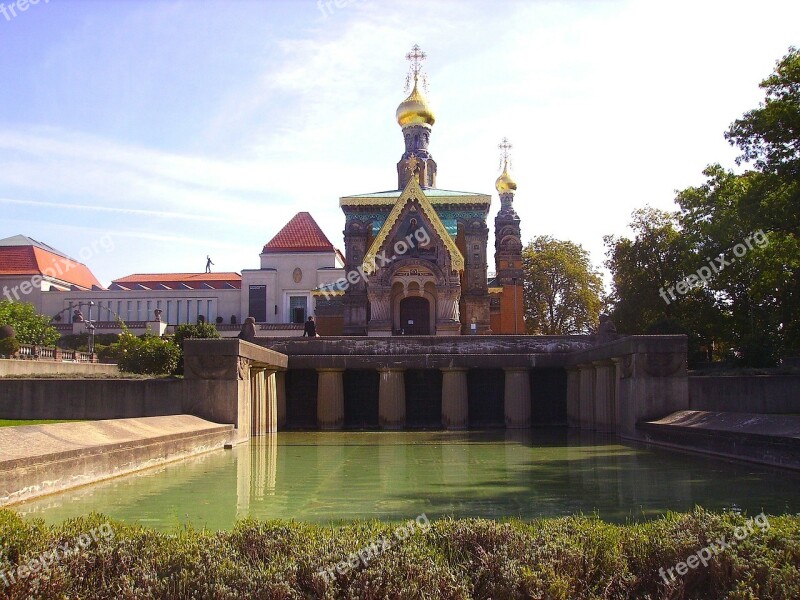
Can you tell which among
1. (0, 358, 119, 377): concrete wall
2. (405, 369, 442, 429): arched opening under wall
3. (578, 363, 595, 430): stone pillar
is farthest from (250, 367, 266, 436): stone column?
(578, 363, 595, 430): stone pillar

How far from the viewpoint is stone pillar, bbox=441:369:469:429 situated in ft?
112

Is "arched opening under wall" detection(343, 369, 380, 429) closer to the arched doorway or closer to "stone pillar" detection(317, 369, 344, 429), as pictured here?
"stone pillar" detection(317, 369, 344, 429)

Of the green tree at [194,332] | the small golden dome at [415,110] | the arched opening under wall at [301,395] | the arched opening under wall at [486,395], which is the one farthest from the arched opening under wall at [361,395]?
the small golden dome at [415,110]

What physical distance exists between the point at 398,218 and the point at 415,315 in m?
6.36

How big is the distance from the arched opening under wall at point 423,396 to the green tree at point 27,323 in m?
37.2

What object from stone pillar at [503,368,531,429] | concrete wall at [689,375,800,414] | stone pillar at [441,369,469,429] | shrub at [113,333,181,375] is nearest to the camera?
concrete wall at [689,375,800,414]

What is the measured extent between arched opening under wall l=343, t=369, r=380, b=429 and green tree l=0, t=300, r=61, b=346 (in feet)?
117

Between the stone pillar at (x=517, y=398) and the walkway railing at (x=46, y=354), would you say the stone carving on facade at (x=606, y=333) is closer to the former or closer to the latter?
the stone pillar at (x=517, y=398)

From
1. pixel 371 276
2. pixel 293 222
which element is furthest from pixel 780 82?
pixel 293 222

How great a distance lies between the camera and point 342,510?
1238 cm

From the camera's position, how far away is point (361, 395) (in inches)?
1451

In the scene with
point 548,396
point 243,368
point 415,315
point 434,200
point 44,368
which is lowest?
Result: point 548,396

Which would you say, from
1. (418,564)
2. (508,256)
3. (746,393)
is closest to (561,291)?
(508,256)

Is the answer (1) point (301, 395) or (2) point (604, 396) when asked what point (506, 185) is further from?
(2) point (604, 396)
